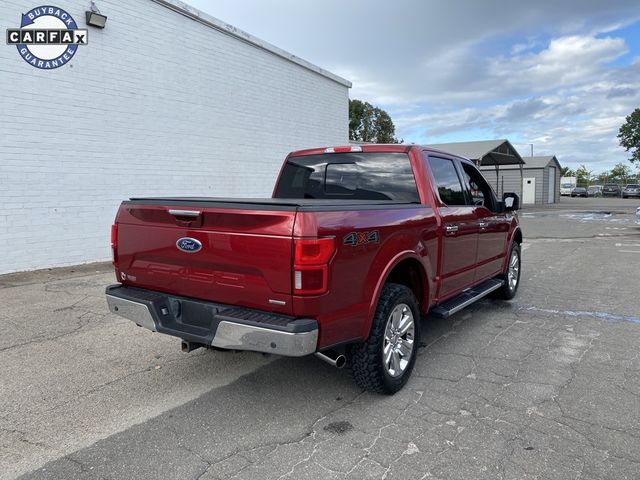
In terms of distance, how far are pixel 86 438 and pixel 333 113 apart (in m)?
14.6

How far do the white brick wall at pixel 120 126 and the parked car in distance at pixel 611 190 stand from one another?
57330 mm

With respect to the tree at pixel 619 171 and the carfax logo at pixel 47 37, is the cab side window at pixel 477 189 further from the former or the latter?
the tree at pixel 619 171

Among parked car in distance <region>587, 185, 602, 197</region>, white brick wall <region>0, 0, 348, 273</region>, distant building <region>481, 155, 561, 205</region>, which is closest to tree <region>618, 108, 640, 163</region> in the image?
parked car in distance <region>587, 185, 602, 197</region>

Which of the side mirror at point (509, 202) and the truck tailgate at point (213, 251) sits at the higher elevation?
the side mirror at point (509, 202)

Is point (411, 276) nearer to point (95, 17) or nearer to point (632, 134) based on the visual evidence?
point (95, 17)

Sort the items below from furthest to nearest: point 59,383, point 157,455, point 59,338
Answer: point 59,338, point 59,383, point 157,455

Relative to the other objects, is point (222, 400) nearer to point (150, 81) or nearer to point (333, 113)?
point (150, 81)

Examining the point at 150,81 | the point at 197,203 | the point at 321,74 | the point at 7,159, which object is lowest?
the point at 197,203

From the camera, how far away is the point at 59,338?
205 inches

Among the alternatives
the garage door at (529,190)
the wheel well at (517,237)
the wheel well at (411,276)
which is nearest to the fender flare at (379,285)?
the wheel well at (411,276)

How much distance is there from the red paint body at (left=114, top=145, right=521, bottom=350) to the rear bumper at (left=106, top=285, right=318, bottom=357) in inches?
2.9

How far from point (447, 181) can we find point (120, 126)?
7419mm

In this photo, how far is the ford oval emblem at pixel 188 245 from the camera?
11.2 feet

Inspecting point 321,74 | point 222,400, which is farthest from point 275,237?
point 321,74
